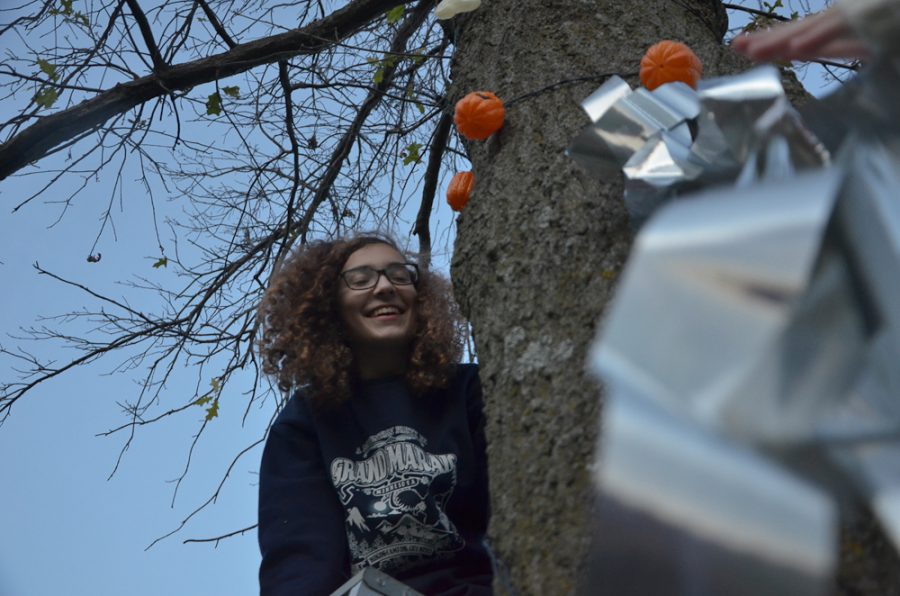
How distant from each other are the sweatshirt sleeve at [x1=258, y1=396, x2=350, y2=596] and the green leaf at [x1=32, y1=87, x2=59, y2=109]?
5.36ft

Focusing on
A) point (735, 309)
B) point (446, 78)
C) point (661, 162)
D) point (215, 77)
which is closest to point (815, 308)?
point (735, 309)

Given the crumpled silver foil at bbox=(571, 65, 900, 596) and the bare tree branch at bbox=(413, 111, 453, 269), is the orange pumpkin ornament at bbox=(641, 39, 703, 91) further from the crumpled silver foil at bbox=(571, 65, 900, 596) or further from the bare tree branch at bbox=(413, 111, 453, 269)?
the bare tree branch at bbox=(413, 111, 453, 269)

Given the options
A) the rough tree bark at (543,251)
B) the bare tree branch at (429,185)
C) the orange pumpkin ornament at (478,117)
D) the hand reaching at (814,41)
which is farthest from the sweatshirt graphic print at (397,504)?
the bare tree branch at (429,185)

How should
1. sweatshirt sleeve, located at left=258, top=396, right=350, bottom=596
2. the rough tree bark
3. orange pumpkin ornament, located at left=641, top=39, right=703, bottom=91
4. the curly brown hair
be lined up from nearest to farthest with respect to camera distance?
the rough tree bark, orange pumpkin ornament, located at left=641, top=39, right=703, bottom=91, sweatshirt sleeve, located at left=258, top=396, right=350, bottom=596, the curly brown hair

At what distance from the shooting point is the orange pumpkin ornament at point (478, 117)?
2.10m

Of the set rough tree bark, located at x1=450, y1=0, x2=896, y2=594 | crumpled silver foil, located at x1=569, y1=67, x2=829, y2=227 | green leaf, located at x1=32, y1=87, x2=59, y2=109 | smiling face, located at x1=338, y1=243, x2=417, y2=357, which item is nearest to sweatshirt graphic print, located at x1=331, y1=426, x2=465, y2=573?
smiling face, located at x1=338, y1=243, x2=417, y2=357

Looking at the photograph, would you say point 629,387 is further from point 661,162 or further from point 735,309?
point 661,162

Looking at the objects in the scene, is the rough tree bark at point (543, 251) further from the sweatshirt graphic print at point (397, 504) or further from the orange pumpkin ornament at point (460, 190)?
the sweatshirt graphic print at point (397, 504)

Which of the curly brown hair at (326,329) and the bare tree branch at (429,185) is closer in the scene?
the curly brown hair at (326,329)

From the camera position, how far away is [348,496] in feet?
7.60

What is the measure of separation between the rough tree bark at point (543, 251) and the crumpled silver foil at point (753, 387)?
34cm

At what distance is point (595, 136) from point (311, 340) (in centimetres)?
126

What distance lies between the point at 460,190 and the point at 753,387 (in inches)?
64.4

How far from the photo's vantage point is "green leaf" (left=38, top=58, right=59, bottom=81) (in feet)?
11.4
